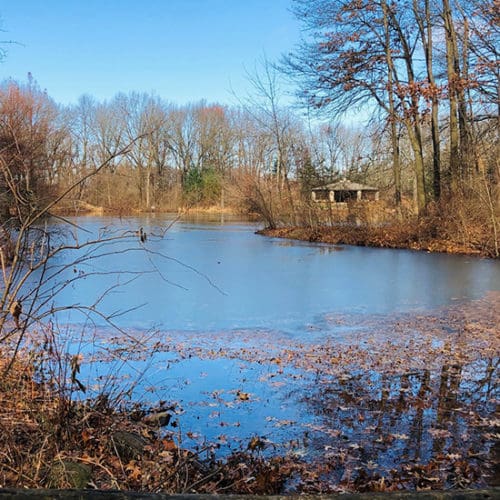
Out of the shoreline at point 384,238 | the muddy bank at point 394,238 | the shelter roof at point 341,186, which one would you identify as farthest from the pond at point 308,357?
the shelter roof at point 341,186

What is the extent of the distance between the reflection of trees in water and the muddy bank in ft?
33.7

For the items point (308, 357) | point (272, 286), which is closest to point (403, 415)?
point (308, 357)

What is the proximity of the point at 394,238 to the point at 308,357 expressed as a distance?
42.3 feet

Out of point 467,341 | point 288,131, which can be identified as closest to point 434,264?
point 467,341

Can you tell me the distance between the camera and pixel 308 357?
16.9 ft

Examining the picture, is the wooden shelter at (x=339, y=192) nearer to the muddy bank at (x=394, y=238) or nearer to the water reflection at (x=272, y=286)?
the muddy bank at (x=394, y=238)

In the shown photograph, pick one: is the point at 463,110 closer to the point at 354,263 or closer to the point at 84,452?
the point at 354,263

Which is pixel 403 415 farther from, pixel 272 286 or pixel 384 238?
pixel 384 238

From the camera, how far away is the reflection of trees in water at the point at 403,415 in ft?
10.2

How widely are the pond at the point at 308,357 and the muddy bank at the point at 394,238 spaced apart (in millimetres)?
4116

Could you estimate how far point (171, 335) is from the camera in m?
5.99

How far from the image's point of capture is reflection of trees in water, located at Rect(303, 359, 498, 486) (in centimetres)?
311

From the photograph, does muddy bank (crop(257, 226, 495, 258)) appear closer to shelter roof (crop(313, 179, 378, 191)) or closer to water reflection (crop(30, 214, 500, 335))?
water reflection (crop(30, 214, 500, 335))

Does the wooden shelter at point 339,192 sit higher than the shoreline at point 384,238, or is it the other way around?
the wooden shelter at point 339,192
